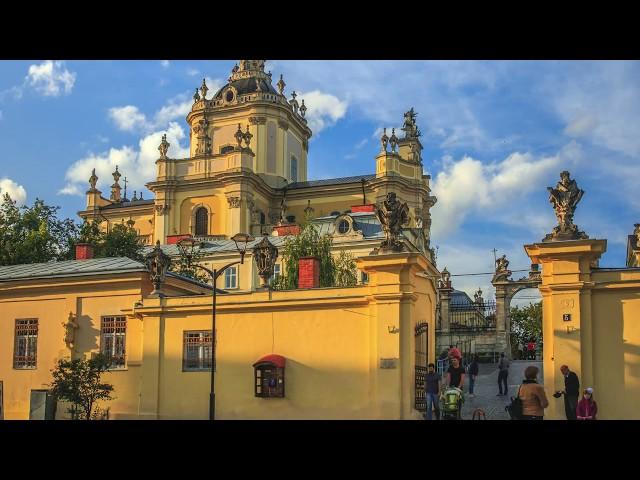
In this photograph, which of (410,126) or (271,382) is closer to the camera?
(271,382)

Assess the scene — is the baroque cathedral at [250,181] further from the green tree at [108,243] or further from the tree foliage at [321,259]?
the tree foliage at [321,259]

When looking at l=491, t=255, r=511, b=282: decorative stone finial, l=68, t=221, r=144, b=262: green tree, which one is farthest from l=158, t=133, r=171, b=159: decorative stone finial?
l=491, t=255, r=511, b=282: decorative stone finial

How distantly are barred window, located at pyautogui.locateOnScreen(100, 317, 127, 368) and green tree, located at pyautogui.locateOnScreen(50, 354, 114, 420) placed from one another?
90 centimetres

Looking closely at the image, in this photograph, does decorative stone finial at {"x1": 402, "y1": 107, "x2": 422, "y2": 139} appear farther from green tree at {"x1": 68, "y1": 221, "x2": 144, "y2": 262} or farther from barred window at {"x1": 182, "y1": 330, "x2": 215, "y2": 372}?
barred window at {"x1": 182, "y1": 330, "x2": 215, "y2": 372}

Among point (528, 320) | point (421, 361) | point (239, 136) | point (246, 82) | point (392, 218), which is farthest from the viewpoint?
point (528, 320)

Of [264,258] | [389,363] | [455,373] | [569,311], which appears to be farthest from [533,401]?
[264,258]

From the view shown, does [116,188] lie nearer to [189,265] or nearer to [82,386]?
[189,265]

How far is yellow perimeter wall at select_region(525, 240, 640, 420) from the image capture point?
19219mm

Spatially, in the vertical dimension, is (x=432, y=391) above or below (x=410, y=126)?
below

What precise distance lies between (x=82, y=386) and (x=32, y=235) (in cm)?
2515

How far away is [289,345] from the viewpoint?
22.6 metres
